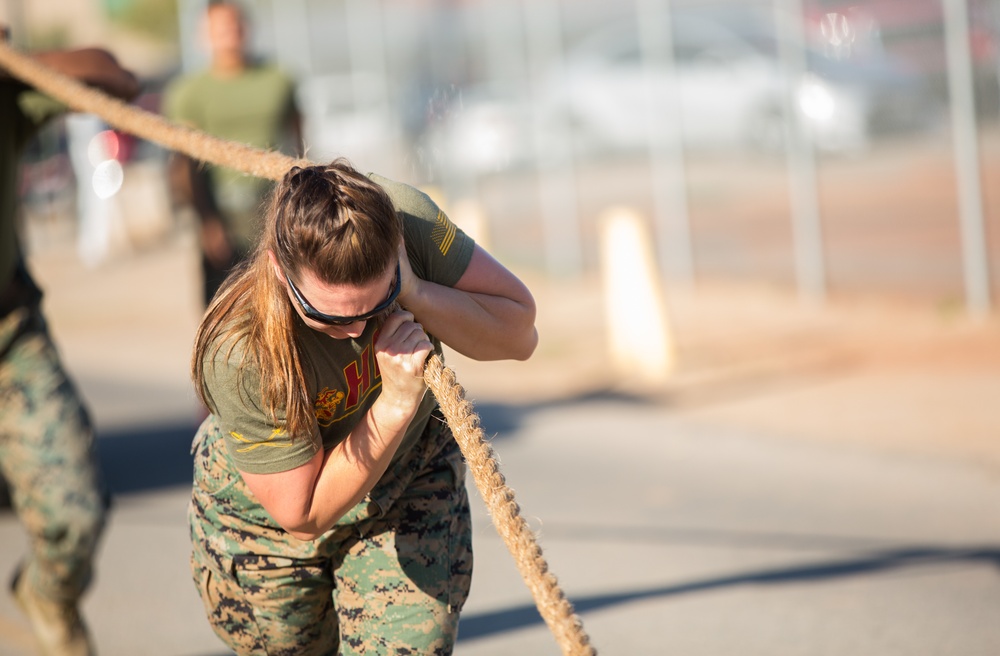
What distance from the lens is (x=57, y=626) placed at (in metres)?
3.77

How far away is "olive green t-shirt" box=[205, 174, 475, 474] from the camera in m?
2.37

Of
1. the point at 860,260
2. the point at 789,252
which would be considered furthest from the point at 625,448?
the point at 789,252

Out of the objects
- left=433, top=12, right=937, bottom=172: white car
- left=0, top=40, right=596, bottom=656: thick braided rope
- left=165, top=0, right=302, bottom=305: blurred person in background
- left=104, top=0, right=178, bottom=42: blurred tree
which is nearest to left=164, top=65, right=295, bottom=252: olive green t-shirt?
left=165, top=0, right=302, bottom=305: blurred person in background

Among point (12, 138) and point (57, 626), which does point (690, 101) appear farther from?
point (57, 626)

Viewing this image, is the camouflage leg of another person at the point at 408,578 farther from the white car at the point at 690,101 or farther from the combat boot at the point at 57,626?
the white car at the point at 690,101

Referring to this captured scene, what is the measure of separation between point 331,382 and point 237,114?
435cm

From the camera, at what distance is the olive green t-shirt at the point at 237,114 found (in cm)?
648

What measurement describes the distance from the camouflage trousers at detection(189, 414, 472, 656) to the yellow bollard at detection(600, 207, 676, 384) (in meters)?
5.79

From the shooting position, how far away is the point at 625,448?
6.82 metres

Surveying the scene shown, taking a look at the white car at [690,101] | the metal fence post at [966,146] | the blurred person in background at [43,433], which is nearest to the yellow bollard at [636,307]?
the metal fence post at [966,146]

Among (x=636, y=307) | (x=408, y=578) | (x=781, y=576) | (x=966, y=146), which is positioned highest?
(x=966, y=146)

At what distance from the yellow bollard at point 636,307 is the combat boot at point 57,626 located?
5.20 m

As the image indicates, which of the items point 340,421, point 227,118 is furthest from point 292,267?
point 227,118

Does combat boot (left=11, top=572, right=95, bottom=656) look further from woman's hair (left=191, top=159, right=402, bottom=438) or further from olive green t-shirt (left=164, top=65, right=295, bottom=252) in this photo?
olive green t-shirt (left=164, top=65, right=295, bottom=252)
